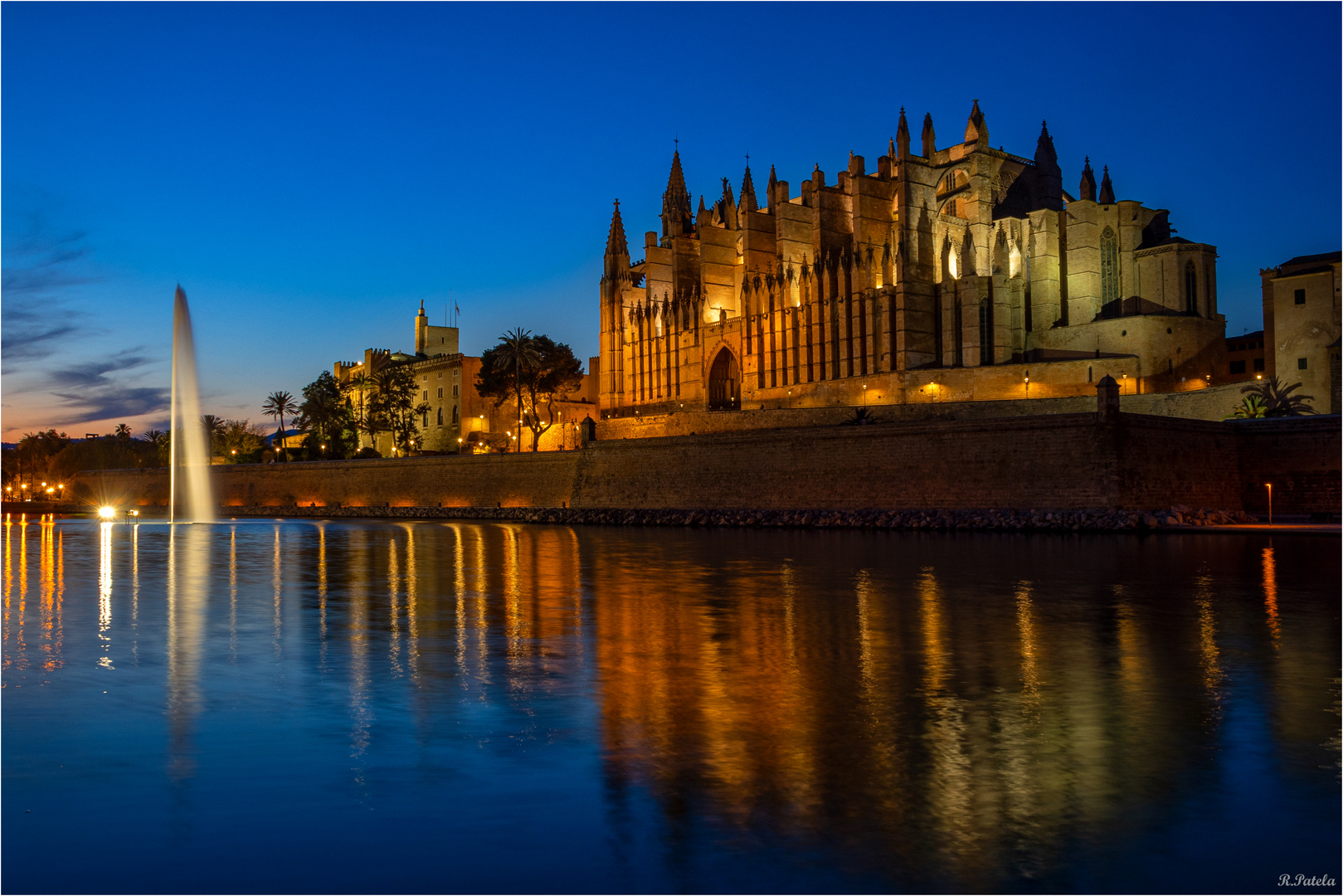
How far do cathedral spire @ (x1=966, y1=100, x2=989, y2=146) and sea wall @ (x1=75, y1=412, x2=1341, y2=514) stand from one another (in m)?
24.4

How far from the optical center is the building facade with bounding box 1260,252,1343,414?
1574 inches

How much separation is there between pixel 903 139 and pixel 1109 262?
12778 mm

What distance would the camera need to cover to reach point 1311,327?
40.7 meters

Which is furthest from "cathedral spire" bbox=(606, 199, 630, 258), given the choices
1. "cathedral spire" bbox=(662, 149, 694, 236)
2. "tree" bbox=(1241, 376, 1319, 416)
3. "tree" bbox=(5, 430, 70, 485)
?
"tree" bbox=(5, 430, 70, 485)

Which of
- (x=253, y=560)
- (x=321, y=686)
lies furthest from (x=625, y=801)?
(x=253, y=560)

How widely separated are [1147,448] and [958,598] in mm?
20123

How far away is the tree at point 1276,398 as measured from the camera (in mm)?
36969

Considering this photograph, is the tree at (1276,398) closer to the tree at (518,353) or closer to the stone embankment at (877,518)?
the stone embankment at (877,518)

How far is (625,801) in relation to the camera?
5.39 metres

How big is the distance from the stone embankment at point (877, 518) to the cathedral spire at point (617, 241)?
27815 mm

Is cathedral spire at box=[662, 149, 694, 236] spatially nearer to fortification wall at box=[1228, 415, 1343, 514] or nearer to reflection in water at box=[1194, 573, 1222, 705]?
fortification wall at box=[1228, 415, 1343, 514]

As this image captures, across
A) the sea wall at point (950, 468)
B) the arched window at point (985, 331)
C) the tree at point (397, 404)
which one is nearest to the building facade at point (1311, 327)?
the sea wall at point (950, 468)

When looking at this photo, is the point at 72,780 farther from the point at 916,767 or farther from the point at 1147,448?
the point at 1147,448

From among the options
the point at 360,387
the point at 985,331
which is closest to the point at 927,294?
the point at 985,331
